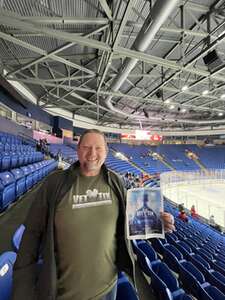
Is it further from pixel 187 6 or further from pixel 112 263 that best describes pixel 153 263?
pixel 187 6

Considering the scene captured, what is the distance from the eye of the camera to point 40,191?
104cm

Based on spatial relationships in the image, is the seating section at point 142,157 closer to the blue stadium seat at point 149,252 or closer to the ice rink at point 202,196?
the ice rink at point 202,196

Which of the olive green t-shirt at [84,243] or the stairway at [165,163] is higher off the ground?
the stairway at [165,163]

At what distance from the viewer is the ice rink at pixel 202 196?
1164 centimetres

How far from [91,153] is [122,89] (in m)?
13.3

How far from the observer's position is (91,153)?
1089 mm

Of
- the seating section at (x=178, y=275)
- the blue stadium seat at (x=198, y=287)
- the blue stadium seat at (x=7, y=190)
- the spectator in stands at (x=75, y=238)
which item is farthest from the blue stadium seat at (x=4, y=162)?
the spectator in stands at (x=75, y=238)

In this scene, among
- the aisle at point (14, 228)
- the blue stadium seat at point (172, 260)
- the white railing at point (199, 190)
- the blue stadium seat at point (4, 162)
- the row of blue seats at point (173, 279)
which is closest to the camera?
the row of blue seats at point (173, 279)

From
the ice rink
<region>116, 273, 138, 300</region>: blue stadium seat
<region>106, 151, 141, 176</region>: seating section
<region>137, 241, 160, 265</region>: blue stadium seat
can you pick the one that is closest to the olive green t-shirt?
<region>116, 273, 138, 300</region>: blue stadium seat

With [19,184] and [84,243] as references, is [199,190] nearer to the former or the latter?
[19,184]

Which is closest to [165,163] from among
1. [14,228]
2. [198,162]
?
[198,162]

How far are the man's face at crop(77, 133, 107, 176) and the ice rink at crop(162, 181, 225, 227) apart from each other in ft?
34.9

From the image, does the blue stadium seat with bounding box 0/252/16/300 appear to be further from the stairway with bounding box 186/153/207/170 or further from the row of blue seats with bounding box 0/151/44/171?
the stairway with bounding box 186/153/207/170

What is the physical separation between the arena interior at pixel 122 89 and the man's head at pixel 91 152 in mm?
314
